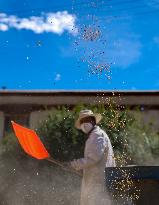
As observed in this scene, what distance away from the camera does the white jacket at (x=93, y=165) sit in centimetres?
756

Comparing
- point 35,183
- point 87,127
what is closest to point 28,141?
point 87,127

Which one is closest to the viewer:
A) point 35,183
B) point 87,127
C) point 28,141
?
point 28,141

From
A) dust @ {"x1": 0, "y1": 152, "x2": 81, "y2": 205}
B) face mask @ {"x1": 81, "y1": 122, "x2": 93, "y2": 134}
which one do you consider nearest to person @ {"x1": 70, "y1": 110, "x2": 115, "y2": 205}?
face mask @ {"x1": 81, "y1": 122, "x2": 93, "y2": 134}

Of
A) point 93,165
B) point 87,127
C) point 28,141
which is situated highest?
point 87,127

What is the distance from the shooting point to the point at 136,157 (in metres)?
12.4

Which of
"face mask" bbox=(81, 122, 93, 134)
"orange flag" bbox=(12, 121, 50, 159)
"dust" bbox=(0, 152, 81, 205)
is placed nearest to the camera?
"orange flag" bbox=(12, 121, 50, 159)

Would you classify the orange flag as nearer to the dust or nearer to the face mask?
the face mask

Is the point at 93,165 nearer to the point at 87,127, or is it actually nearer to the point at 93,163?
the point at 93,163

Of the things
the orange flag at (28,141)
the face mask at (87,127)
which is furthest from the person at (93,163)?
the orange flag at (28,141)

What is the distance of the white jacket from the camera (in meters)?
7.56

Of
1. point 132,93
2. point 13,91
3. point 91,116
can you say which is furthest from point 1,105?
point 91,116

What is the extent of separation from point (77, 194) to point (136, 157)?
2354 mm

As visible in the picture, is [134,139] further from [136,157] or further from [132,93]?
[132,93]

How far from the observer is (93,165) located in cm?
765
